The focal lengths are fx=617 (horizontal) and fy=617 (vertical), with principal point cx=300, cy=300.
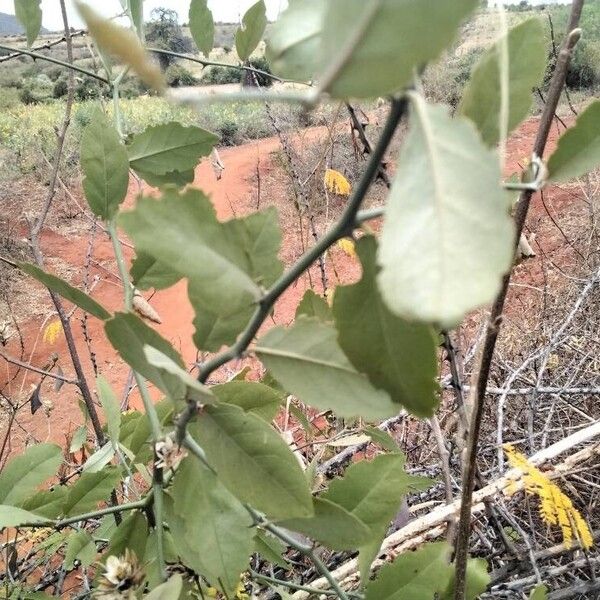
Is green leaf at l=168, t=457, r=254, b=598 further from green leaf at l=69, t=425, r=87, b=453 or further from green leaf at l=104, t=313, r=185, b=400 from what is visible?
green leaf at l=69, t=425, r=87, b=453

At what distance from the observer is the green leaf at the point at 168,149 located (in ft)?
1.95

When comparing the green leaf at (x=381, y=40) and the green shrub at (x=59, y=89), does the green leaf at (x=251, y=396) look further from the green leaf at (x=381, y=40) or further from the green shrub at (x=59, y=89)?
the green shrub at (x=59, y=89)

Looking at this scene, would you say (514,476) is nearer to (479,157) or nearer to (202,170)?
(479,157)

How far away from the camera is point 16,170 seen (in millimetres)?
8547

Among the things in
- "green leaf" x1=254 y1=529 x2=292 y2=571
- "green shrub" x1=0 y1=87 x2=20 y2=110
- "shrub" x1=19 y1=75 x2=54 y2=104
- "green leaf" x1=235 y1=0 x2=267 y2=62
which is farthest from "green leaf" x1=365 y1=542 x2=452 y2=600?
"shrub" x1=19 y1=75 x2=54 y2=104

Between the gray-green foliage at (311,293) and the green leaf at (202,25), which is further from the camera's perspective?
the green leaf at (202,25)

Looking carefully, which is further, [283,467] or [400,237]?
[283,467]

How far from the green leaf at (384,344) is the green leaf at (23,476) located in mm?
491

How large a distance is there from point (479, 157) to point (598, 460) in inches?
47.3

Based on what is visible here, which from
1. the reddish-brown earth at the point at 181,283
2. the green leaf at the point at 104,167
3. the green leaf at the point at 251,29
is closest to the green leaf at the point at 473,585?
the green leaf at the point at 104,167

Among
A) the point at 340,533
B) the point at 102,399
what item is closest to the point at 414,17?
the point at 340,533

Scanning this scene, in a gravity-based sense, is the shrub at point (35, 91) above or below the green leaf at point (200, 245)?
below

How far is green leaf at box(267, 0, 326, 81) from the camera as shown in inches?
8.9

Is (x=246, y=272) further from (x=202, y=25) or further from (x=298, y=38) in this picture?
(x=202, y=25)
